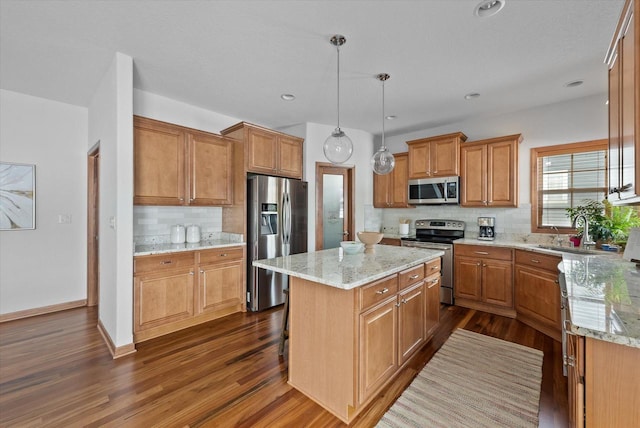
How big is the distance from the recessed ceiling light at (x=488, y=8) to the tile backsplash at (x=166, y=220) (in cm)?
365

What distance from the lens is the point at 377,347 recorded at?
1908 millimetres

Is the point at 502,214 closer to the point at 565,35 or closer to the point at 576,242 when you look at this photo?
the point at 576,242

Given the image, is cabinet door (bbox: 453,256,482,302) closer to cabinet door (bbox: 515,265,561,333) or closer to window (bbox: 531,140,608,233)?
cabinet door (bbox: 515,265,561,333)

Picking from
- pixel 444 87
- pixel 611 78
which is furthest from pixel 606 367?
pixel 444 87

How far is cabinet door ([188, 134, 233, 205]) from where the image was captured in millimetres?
3406

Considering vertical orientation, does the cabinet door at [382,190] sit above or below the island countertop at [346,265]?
above

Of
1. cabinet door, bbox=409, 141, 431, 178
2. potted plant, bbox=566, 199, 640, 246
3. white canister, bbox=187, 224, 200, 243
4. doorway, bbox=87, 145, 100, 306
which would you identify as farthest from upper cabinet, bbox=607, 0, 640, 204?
doorway, bbox=87, 145, 100, 306

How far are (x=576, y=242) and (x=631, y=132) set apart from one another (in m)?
2.72

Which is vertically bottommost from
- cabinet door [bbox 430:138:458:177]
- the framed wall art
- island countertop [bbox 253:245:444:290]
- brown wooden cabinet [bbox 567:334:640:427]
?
brown wooden cabinet [bbox 567:334:640:427]

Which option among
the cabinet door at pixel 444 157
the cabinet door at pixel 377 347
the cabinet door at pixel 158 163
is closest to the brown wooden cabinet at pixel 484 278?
the cabinet door at pixel 444 157

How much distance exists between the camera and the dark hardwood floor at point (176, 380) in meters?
1.78

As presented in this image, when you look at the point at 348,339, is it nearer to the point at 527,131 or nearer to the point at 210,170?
the point at 210,170

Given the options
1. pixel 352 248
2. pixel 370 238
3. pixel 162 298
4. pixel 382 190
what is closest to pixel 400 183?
pixel 382 190

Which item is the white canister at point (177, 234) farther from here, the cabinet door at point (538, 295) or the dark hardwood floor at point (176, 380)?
the cabinet door at point (538, 295)
